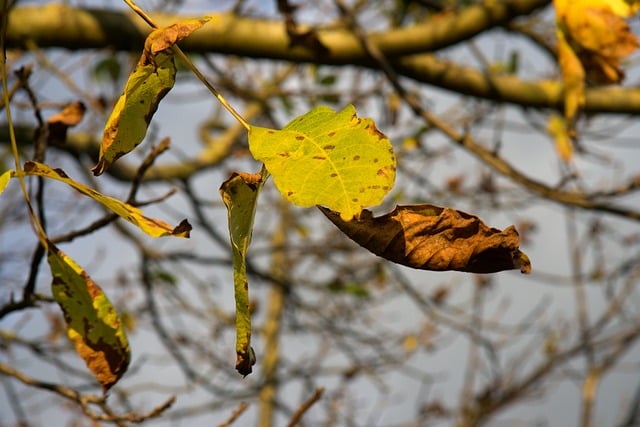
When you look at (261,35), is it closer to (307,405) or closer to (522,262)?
(307,405)

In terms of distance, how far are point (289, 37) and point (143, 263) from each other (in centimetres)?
113

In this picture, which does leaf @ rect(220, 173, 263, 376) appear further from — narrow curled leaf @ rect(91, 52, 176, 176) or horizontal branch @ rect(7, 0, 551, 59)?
horizontal branch @ rect(7, 0, 551, 59)

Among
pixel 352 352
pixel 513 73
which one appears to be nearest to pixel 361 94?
pixel 513 73

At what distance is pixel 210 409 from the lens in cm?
249

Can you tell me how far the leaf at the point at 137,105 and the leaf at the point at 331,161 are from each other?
64 mm

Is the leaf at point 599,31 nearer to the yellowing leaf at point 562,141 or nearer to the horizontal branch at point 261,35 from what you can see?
the yellowing leaf at point 562,141

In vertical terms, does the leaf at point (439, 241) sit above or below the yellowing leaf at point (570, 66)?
below

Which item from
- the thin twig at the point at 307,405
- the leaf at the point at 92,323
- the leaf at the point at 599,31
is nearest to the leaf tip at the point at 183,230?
the leaf at the point at 92,323

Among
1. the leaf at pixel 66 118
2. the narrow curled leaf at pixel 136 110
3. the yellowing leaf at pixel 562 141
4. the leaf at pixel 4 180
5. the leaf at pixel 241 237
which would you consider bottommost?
the leaf at pixel 241 237

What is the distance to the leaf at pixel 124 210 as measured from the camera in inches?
15.2

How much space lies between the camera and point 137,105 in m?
0.40

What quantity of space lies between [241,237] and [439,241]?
109 millimetres

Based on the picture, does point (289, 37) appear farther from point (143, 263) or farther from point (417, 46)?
point (143, 263)

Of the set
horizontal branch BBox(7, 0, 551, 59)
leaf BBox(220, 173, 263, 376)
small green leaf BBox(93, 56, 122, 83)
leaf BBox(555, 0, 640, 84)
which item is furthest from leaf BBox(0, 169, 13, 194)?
small green leaf BBox(93, 56, 122, 83)
